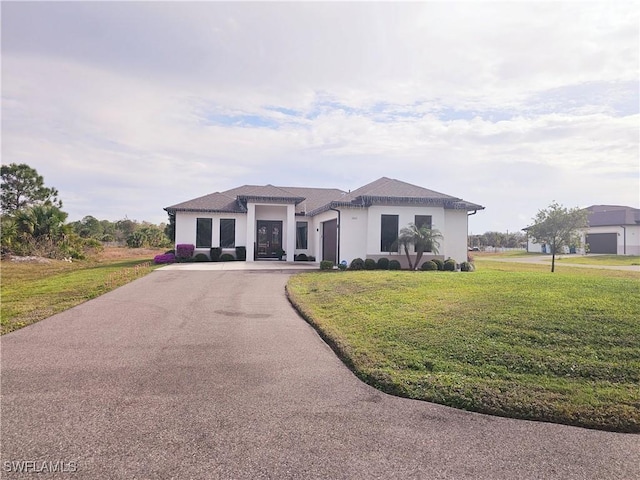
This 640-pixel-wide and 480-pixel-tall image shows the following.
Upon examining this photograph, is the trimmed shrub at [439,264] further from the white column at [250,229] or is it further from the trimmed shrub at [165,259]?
the trimmed shrub at [165,259]

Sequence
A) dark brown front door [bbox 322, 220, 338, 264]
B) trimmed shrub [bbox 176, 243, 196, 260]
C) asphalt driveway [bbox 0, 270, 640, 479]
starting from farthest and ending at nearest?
trimmed shrub [bbox 176, 243, 196, 260], dark brown front door [bbox 322, 220, 338, 264], asphalt driveway [bbox 0, 270, 640, 479]

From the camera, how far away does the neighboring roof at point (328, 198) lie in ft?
67.6

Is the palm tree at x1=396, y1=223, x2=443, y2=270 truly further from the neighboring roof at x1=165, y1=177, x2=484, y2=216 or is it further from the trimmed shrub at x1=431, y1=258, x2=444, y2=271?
the neighboring roof at x1=165, y1=177, x2=484, y2=216

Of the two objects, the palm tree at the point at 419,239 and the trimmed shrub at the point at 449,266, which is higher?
the palm tree at the point at 419,239

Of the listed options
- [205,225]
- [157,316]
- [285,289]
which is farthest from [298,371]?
[205,225]

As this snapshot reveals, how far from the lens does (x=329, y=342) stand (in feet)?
24.1

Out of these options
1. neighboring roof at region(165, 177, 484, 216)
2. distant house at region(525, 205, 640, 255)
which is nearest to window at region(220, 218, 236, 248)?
neighboring roof at region(165, 177, 484, 216)

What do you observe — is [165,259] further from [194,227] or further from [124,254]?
[124,254]

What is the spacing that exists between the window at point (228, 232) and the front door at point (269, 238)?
1544 mm

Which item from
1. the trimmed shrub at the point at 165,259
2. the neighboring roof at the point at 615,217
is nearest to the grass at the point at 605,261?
the neighboring roof at the point at 615,217

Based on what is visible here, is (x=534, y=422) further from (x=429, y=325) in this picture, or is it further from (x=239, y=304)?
(x=239, y=304)

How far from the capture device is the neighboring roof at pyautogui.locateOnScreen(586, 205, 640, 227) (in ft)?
135

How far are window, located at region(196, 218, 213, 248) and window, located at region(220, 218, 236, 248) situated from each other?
0.68 metres

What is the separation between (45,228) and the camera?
26.2 meters
